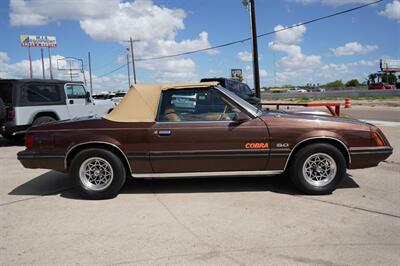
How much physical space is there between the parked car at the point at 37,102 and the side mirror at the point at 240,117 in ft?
20.9

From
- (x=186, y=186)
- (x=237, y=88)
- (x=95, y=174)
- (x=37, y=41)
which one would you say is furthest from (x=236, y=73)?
(x=37, y=41)

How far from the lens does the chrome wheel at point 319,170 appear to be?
202 inches

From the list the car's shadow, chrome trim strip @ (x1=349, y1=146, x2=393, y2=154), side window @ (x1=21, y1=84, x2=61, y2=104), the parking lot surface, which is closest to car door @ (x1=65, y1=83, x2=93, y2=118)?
side window @ (x1=21, y1=84, x2=61, y2=104)

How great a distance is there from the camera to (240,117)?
16.6ft

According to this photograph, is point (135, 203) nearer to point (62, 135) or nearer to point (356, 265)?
point (62, 135)

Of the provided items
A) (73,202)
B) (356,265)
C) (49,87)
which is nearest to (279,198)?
(356,265)

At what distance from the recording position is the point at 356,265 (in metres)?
3.21

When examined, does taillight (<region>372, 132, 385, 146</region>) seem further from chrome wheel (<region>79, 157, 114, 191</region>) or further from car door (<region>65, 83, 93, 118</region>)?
car door (<region>65, 83, 93, 118</region>)

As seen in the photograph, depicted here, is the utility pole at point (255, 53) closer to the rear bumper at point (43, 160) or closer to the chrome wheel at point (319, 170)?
the chrome wheel at point (319, 170)

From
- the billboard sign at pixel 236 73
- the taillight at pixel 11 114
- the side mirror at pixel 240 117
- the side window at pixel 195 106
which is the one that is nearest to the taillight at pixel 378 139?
the side mirror at pixel 240 117

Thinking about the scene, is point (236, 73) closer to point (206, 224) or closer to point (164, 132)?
point (164, 132)

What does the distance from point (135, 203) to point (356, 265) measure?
114 inches

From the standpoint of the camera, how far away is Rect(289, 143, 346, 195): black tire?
16.6ft

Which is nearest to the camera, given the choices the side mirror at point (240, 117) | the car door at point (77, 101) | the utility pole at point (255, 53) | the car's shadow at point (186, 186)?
the side mirror at point (240, 117)
